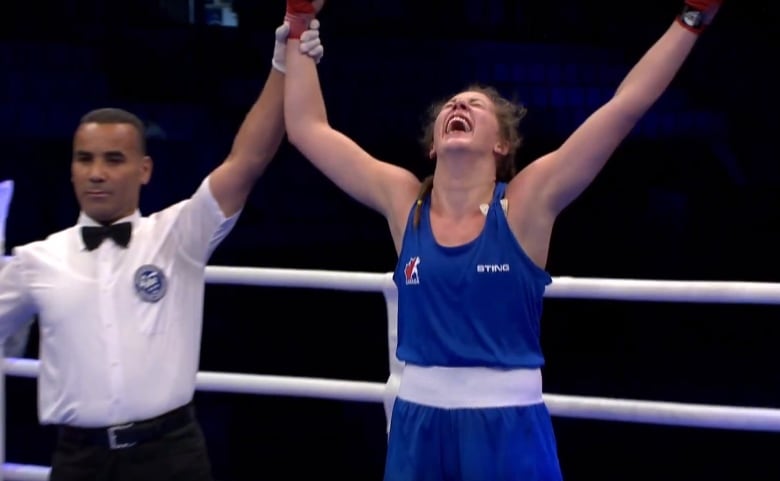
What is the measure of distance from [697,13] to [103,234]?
105 centimetres

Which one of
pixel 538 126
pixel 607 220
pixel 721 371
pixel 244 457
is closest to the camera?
pixel 244 457

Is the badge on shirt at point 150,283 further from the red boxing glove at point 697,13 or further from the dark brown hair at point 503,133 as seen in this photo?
the red boxing glove at point 697,13

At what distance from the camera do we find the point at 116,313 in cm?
174

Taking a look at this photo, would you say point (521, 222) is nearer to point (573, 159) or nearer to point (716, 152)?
point (573, 159)

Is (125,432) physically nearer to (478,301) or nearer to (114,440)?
(114,440)

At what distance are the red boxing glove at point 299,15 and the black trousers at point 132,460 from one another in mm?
726

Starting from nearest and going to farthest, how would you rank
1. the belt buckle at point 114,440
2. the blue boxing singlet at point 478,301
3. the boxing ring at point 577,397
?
the blue boxing singlet at point 478,301 → the belt buckle at point 114,440 → the boxing ring at point 577,397

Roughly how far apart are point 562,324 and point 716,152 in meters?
2.15

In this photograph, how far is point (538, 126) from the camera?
773 cm

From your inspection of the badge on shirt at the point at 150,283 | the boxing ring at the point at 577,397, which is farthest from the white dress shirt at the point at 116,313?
the boxing ring at the point at 577,397

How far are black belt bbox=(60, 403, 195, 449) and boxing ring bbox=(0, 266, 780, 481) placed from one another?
508mm

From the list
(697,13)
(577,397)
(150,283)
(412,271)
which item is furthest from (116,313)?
(697,13)

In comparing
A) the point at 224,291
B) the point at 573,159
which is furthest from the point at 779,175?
the point at 573,159

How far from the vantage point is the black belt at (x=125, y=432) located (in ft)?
5.59
